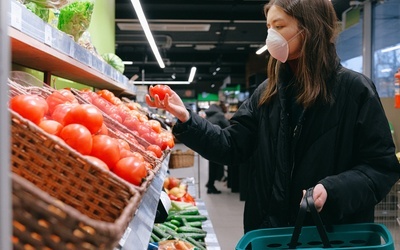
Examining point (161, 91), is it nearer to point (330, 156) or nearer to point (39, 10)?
point (39, 10)

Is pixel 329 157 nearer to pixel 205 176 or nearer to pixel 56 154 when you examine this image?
pixel 56 154

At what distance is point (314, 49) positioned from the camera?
73.7 inches

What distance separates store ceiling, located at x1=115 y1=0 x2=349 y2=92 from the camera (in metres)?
11.0

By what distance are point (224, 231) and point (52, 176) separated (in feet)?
17.2

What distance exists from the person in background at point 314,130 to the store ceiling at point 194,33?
29.6ft

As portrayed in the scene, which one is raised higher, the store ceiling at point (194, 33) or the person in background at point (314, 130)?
the store ceiling at point (194, 33)

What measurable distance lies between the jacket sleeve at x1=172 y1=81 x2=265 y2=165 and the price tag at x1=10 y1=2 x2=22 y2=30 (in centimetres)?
87

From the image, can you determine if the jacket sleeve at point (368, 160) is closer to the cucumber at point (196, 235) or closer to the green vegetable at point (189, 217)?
the cucumber at point (196, 235)

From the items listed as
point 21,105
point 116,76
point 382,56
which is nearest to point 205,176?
point 382,56

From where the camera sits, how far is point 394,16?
24.3 feet

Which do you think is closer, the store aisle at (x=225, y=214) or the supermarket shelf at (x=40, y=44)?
the supermarket shelf at (x=40, y=44)

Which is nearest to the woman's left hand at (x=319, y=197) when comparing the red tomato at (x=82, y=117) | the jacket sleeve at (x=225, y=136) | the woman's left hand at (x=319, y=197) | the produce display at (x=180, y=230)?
the woman's left hand at (x=319, y=197)

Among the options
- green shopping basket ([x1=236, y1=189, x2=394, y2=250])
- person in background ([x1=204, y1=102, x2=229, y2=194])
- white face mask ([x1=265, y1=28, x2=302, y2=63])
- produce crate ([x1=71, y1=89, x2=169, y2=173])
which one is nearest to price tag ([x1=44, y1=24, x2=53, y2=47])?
produce crate ([x1=71, y1=89, x2=169, y2=173])

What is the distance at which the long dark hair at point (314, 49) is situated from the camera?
185cm
